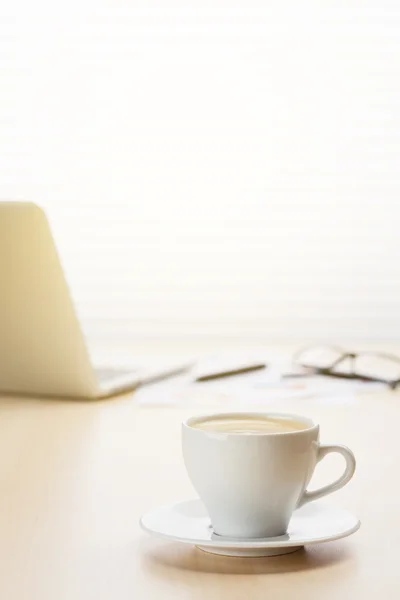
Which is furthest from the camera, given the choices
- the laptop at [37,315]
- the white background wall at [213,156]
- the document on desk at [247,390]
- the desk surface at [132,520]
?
the white background wall at [213,156]

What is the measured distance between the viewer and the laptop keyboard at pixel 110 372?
4.89 ft

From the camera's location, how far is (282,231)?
2.71 metres

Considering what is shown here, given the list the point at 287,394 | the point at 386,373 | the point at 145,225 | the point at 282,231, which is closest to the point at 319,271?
the point at 282,231

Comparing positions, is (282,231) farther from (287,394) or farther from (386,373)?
(287,394)

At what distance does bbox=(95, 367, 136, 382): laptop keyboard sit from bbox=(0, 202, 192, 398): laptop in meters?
0.16

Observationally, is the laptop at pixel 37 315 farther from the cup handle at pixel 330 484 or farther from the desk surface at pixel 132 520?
the cup handle at pixel 330 484

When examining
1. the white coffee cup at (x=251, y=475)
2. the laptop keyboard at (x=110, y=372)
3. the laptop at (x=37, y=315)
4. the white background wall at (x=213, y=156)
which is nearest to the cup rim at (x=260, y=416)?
the white coffee cup at (x=251, y=475)

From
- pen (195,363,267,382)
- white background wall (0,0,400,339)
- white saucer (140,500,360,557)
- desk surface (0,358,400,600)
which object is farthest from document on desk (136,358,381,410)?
white background wall (0,0,400,339)

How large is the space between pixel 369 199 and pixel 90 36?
890 mm

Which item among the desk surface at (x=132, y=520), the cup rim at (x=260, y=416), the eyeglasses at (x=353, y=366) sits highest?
the cup rim at (x=260, y=416)

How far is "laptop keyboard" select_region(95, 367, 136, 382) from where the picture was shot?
149cm

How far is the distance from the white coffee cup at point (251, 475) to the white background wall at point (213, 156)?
2090 millimetres

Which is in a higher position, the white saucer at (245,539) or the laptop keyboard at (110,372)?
the white saucer at (245,539)

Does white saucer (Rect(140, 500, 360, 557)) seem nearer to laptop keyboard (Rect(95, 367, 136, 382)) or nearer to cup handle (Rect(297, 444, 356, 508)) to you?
cup handle (Rect(297, 444, 356, 508))
